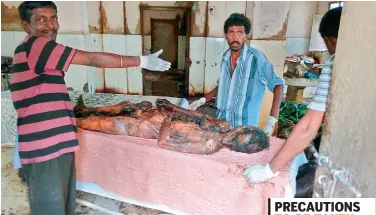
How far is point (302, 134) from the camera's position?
1.27 m

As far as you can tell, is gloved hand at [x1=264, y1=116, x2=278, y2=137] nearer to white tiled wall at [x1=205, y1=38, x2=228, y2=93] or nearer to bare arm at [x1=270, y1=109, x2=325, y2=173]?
bare arm at [x1=270, y1=109, x2=325, y2=173]

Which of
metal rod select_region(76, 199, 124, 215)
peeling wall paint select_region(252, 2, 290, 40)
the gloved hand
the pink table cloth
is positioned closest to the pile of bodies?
the pink table cloth

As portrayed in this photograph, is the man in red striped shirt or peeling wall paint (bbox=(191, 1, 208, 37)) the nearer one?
the man in red striped shirt

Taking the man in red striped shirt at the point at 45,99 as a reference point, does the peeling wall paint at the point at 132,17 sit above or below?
above

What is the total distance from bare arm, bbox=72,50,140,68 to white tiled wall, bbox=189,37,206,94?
309 centimetres

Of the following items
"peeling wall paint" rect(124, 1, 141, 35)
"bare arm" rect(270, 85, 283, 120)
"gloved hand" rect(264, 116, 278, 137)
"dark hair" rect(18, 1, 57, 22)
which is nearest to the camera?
"dark hair" rect(18, 1, 57, 22)

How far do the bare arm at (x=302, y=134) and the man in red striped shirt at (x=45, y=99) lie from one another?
37.8 inches

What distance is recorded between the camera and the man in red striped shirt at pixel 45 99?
58.6 inches

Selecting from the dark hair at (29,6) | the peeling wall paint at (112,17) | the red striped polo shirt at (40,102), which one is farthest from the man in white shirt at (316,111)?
the peeling wall paint at (112,17)

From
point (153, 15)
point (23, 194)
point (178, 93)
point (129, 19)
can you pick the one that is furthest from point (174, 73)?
point (23, 194)

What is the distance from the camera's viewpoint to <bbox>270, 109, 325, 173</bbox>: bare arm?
3.94 ft

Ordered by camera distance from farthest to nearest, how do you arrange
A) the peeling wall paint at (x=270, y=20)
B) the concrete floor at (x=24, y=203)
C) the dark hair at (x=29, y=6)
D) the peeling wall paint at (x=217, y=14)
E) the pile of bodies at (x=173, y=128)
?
1. the peeling wall paint at (x=217, y=14)
2. the peeling wall paint at (x=270, y=20)
3. the concrete floor at (x=24, y=203)
4. the pile of bodies at (x=173, y=128)
5. the dark hair at (x=29, y=6)

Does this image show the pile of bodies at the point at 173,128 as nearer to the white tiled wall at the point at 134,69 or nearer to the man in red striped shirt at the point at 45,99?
the man in red striped shirt at the point at 45,99

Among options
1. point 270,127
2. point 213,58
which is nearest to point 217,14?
point 213,58
